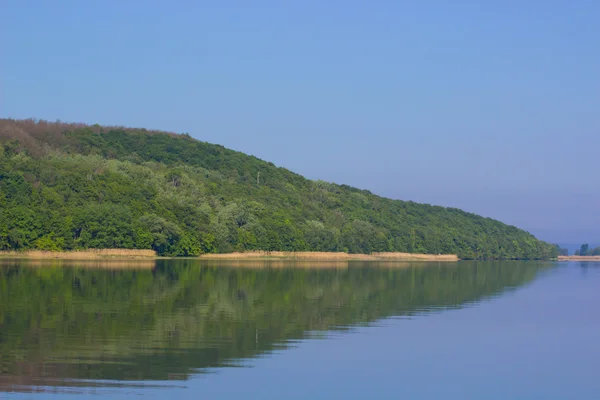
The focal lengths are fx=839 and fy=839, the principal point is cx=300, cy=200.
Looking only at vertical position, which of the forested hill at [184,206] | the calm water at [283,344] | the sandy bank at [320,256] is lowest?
the calm water at [283,344]

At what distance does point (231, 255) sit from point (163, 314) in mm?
66046

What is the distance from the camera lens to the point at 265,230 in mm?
104125

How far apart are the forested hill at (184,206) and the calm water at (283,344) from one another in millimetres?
38174

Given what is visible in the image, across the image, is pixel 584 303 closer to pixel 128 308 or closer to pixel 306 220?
pixel 128 308

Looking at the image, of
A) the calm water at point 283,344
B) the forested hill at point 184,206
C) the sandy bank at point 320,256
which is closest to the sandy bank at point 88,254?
the forested hill at point 184,206

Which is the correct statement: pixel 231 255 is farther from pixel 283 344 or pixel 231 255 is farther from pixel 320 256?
pixel 283 344

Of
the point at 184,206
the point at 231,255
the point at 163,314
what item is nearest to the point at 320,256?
the point at 231,255

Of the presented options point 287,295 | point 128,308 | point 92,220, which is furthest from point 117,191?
point 128,308

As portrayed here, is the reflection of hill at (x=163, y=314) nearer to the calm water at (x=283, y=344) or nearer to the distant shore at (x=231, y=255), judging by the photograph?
the calm water at (x=283, y=344)

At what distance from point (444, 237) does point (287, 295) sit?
121183 mm

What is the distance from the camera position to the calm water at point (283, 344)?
58.2 feet

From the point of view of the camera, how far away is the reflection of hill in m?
19.4

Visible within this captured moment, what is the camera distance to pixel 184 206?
9650 centimetres

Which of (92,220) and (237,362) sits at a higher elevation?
(92,220)
